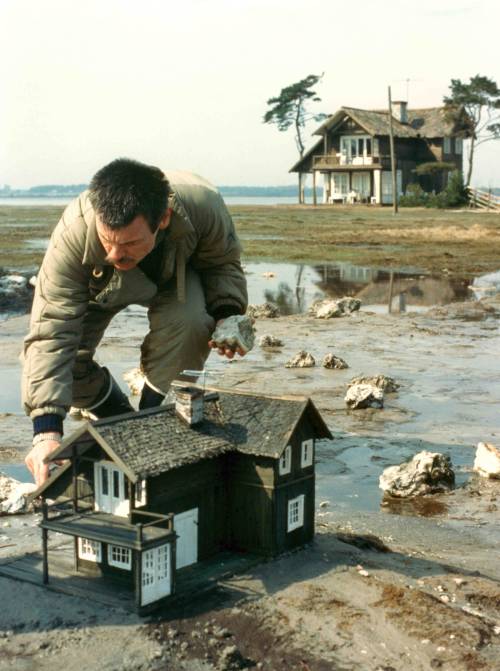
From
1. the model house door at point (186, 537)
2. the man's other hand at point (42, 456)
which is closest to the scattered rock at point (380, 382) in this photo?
the model house door at point (186, 537)

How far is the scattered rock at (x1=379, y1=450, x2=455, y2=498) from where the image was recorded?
10.7 meters

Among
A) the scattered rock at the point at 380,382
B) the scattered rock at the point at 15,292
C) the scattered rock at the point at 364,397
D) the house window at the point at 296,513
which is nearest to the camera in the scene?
the house window at the point at 296,513

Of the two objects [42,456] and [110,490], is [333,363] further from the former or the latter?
[110,490]

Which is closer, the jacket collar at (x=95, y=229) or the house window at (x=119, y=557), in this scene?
the house window at (x=119, y=557)

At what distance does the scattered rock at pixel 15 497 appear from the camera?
9867 millimetres

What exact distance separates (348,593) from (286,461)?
3.66 feet

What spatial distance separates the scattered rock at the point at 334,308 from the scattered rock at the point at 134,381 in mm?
8678

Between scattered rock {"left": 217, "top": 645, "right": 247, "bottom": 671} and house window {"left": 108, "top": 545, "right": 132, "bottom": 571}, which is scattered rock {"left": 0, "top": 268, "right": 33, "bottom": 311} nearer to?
house window {"left": 108, "top": 545, "right": 132, "bottom": 571}

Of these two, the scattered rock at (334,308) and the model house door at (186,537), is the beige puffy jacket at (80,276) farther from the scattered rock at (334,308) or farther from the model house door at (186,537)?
the scattered rock at (334,308)

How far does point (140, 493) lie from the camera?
749cm

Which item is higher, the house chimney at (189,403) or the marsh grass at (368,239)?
the house chimney at (189,403)

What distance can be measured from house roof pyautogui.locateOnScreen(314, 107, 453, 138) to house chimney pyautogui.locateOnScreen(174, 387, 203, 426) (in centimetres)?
7035

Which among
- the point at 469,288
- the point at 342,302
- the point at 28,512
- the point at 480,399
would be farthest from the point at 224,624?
the point at 469,288

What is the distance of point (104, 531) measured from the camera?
24.1ft
